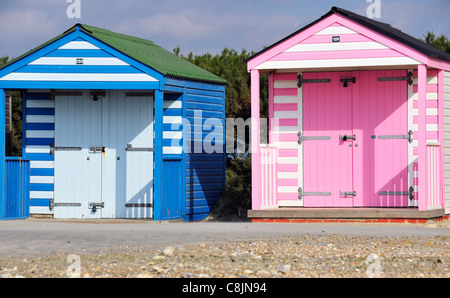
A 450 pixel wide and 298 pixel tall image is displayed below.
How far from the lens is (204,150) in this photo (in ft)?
56.8

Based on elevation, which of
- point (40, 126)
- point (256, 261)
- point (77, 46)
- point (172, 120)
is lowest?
point (256, 261)

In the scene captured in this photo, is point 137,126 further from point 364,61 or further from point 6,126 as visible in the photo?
point 364,61

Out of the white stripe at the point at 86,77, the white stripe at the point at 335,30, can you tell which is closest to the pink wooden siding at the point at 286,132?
the white stripe at the point at 335,30

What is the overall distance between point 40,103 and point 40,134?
0.62 meters

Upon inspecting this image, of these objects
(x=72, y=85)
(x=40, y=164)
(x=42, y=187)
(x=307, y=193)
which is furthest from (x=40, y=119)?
(x=307, y=193)

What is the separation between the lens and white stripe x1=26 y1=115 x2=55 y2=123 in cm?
1655

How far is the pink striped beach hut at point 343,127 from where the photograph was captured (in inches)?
552

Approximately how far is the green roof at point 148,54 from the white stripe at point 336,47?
2.63 m

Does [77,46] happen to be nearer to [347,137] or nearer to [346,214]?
[347,137]

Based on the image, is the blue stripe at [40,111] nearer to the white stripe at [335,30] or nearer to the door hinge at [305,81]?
the door hinge at [305,81]

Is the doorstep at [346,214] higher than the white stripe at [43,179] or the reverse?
the reverse

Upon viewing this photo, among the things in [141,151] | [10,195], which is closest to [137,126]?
[141,151]

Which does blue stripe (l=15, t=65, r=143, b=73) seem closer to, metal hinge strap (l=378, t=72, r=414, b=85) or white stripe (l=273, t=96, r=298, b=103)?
white stripe (l=273, t=96, r=298, b=103)

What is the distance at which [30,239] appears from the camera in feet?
36.8
